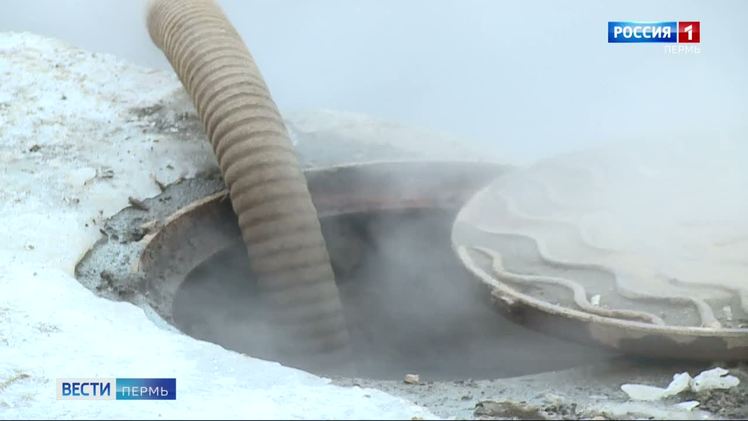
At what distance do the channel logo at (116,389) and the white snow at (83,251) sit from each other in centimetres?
4

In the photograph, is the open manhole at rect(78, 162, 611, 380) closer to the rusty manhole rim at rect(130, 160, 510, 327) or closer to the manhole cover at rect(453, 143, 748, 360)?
the rusty manhole rim at rect(130, 160, 510, 327)

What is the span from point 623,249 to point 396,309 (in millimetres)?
1770

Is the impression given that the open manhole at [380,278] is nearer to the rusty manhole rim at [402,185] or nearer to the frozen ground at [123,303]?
the rusty manhole rim at [402,185]

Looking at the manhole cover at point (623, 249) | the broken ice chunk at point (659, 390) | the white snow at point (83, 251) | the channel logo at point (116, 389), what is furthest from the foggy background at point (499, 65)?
the channel logo at point (116, 389)

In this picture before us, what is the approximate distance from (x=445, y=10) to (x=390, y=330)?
2.29 m

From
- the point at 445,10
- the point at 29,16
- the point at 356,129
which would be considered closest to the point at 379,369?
the point at 356,129

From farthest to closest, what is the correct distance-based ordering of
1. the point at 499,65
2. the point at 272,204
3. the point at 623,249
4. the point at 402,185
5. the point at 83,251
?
the point at 499,65 → the point at 402,185 → the point at 272,204 → the point at 83,251 → the point at 623,249

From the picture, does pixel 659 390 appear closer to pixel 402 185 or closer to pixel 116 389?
pixel 116 389

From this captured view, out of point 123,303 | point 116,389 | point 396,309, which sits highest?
point 123,303

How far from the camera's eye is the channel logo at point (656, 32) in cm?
592

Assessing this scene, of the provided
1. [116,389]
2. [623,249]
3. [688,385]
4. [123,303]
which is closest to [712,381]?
[688,385]

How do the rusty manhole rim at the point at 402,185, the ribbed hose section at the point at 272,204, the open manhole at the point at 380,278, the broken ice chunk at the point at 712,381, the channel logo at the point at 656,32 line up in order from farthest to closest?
the channel logo at the point at 656,32 < the rusty manhole rim at the point at 402,185 < the open manhole at the point at 380,278 < the ribbed hose section at the point at 272,204 < the broken ice chunk at the point at 712,381

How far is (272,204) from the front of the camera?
438cm

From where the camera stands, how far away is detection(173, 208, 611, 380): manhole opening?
180 inches
